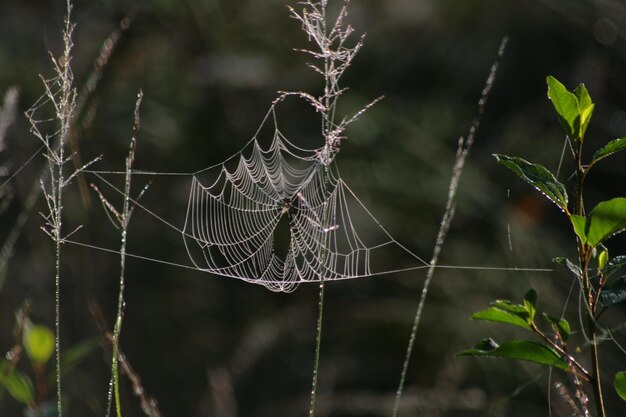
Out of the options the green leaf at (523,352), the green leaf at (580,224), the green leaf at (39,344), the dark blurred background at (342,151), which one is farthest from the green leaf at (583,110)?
the dark blurred background at (342,151)

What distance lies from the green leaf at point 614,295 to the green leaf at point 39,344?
1.19 meters

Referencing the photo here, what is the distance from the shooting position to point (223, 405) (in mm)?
2178

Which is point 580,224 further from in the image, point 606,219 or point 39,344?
point 39,344

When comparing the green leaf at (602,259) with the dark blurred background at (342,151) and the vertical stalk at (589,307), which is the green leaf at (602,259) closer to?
the vertical stalk at (589,307)

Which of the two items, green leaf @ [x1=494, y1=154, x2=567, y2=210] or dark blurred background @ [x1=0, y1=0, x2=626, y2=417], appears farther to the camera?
dark blurred background @ [x1=0, y1=0, x2=626, y2=417]

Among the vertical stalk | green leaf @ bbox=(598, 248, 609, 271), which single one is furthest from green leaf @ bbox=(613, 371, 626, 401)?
green leaf @ bbox=(598, 248, 609, 271)

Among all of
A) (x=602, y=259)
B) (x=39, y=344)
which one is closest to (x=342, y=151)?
(x=39, y=344)

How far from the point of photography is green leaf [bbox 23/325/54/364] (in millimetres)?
1792

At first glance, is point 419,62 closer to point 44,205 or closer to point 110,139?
point 110,139

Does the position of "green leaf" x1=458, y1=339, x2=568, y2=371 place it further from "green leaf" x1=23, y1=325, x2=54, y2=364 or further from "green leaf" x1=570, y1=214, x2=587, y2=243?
"green leaf" x1=23, y1=325, x2=54, y2=364

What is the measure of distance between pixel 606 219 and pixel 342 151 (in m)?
2.75

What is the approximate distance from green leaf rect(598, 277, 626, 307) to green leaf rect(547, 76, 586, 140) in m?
0.17

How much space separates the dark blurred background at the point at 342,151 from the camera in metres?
3.30

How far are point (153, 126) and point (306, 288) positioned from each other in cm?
99
